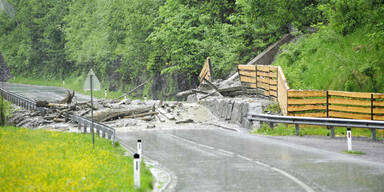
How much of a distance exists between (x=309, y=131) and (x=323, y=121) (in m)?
1.21

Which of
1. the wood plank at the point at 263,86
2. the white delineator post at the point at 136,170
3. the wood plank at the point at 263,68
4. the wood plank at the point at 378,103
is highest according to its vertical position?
the wood plank at the point at 263,68

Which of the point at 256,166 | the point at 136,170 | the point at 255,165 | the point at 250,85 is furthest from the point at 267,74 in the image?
the point at 136,170

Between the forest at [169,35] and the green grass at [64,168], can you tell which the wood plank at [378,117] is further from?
the green grass at [64,168]

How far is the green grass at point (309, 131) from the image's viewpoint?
2020 centimetres

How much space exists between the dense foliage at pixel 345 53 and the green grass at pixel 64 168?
38.7 ft

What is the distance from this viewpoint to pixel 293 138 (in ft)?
66.9

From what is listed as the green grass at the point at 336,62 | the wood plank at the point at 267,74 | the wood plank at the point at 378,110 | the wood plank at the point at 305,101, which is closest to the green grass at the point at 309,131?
the wood plank at the point at 378,110

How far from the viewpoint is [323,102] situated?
2178cm

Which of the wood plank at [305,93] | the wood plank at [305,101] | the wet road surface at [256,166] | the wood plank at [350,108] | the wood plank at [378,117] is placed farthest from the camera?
the wood plank at [305,101]

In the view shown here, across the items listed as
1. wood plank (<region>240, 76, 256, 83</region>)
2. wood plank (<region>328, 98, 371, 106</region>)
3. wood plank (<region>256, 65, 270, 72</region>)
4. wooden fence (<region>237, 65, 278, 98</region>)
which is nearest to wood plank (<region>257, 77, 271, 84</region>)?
wooden fence (<region>237, 65, 278, 98</region>)

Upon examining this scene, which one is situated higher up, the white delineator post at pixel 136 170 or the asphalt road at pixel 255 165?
the white delineator post at pixel 136 170

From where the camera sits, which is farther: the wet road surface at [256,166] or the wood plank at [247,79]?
the wood plank at [247,79]

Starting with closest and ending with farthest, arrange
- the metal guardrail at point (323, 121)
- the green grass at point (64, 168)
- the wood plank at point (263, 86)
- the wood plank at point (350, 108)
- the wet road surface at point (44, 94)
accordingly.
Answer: the green grass at point (64, 168) < the metal guardrail at point (323, 121) < the wood plank at point (350, 108) < the wood plank at point (263, 86) < the wet road surface at point (44, 94)

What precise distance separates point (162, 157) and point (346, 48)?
1413 cm
